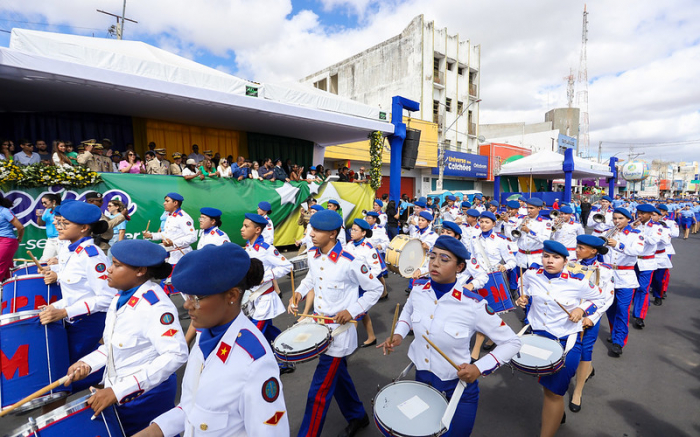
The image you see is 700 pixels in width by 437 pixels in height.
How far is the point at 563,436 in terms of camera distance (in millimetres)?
3258

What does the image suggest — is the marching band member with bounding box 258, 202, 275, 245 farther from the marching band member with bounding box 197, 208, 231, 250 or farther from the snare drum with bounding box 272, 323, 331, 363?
the snare drum with bounding box 272, 323, 331, 363

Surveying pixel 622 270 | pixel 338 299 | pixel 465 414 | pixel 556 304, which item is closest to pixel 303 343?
pixel 338 299

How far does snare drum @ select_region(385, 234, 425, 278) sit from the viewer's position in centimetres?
552

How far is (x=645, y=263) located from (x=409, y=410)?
245 inches

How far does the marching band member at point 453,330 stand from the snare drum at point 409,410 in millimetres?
200

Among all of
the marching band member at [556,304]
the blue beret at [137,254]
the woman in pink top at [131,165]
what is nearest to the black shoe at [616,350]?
the marching band member at [556,304]

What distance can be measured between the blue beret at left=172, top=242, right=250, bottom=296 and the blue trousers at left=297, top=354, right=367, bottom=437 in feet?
5.77

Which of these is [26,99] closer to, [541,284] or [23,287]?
[23,287]

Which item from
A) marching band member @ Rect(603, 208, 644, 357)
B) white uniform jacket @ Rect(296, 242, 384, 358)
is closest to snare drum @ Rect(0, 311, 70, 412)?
white uniform jacket @ Rect(296, 242, 384, 358)

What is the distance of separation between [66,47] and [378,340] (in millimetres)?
8666

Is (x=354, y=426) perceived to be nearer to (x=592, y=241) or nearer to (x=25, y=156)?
(x=592, y=241)

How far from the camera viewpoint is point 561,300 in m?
3.26

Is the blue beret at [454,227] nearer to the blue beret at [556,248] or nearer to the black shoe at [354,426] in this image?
the blue beret at [556,248]

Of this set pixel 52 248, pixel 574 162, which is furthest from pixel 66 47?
pixel 574 162
